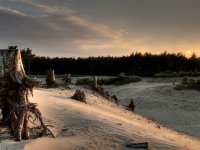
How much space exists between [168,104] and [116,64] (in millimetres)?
32971

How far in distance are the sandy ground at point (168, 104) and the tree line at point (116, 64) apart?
1784 cm

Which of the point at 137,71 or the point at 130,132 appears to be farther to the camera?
the point at 137,71

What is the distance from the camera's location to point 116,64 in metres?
68.5

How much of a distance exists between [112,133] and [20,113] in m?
2.95

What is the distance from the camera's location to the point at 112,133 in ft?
49.6

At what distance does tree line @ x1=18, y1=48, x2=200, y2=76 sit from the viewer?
6312cm

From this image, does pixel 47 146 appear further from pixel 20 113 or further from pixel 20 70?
pixel 20 70

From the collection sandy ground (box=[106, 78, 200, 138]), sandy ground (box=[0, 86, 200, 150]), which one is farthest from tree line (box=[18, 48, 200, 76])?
sandy ground (box=[0, 86, 200, 150])

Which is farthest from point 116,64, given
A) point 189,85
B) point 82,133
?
point 82,133

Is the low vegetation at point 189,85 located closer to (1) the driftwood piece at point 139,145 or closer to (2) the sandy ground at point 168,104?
(2) the sandy ground at point 168,104

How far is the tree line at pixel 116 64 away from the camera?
63125mm

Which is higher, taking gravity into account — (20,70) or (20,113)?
(20,70)

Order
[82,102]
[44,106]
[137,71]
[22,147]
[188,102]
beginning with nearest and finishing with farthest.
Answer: [22,147], [44,106], [82,102], [188,102], [137,71]

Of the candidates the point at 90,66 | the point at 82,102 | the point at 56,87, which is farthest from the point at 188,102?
the point at 90,66
